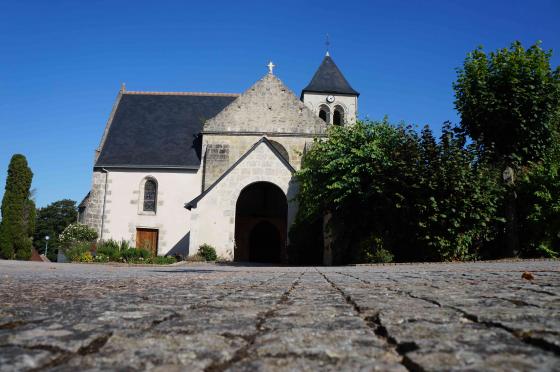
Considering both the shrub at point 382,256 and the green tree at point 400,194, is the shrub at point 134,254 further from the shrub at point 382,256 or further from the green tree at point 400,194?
the shrub at point 382,256

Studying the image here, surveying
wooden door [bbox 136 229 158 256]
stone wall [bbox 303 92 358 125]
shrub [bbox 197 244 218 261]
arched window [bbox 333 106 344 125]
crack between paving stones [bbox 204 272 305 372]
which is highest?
stone wall [bbox 303 92 358 125]

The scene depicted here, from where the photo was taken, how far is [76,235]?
78.1 feet

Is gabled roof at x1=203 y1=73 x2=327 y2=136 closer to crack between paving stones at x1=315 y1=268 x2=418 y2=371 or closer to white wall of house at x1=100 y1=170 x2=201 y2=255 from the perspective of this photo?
white wall of house at x1=100 y1=170 x2=201 y2=255

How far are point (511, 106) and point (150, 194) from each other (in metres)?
19.3

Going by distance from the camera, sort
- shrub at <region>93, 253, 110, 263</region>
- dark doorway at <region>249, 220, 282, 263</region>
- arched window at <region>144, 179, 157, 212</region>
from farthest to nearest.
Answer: arched window at <region>144, 179, 157, 212</region>
dark doorway at <region>249, 220, 282, 263</region>
shrub at <region>93, 253, 110, 263</region>

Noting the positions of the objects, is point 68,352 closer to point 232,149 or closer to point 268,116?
point 232,149

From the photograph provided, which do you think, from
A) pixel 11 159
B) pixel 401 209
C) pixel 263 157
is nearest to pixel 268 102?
pixel 263 157

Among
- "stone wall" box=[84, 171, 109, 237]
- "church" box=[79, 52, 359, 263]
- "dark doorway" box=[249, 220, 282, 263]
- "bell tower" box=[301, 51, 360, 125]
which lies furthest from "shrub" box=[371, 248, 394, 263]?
"bell tower" box=[301, 51, 360, 125]

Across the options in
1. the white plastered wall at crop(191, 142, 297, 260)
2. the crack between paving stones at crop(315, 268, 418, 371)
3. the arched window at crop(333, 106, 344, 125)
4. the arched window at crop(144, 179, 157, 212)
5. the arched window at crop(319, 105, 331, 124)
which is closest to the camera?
the crack between paving stones at crop(315, 268, 418, 371)

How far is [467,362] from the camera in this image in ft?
3.70

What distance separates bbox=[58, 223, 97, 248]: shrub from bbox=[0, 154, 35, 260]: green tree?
15.3ft

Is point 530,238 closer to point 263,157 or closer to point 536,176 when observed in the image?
point 536,176

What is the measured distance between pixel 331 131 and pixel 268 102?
23.0 feet

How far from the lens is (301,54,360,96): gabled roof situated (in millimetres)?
34062
